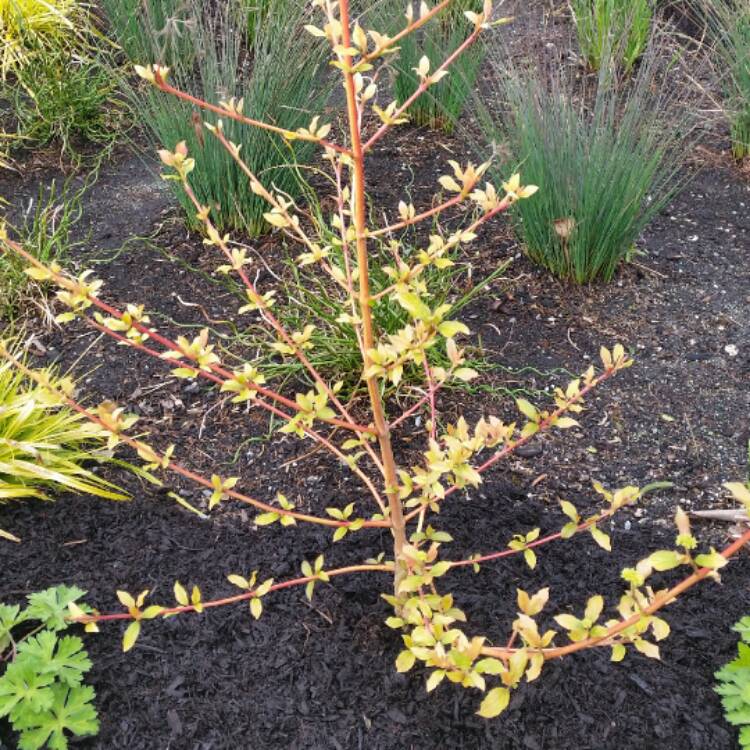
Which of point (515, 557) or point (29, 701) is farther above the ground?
point (29, 701)

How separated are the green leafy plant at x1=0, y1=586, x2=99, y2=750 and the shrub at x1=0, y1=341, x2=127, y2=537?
0.35 m

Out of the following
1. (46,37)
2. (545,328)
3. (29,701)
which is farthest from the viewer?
(46,37)

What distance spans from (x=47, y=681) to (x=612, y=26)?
3.60 m

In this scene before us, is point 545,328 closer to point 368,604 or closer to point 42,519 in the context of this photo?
point 368,604

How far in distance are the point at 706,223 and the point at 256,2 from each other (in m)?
2.31

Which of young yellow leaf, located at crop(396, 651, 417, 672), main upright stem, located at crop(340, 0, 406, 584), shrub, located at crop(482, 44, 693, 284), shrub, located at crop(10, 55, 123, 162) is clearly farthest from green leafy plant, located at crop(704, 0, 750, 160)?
young yellow leaf, located at crop(396, 651, 417, 672)

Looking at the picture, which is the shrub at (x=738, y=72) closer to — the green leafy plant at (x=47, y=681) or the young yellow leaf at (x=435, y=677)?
the young yellow leaf at (x=435, y=677)

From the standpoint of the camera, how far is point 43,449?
7.40 feet

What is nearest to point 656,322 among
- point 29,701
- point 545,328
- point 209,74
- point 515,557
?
point 545,328

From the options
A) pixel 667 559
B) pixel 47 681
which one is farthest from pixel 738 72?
pixel 47 681

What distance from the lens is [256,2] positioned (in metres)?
4.04

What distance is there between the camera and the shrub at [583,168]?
273 cm

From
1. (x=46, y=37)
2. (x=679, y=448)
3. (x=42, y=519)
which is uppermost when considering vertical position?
(x=46, y=37)

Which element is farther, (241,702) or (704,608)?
(704,608)
